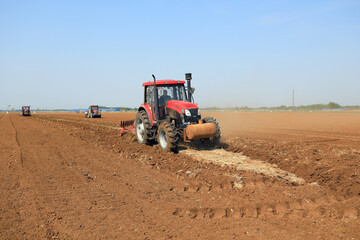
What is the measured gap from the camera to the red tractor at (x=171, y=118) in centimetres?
863

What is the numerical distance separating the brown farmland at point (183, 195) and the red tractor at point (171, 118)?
2.14 feet

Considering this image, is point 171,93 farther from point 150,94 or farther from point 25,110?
point 25,110

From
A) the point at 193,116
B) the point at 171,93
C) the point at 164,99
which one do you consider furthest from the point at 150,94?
the point at 193,116

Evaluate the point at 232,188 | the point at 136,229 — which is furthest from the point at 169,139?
the point at 136,229

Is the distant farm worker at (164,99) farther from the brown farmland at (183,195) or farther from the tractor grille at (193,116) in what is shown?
the brown farmland at (183,195)

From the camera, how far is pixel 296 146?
9828 millimetres

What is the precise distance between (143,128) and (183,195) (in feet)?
20.4

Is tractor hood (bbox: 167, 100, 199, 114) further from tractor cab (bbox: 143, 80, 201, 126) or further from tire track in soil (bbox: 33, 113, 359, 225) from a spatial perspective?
tire track in soil (bbox: 33, 113, 359, 225)

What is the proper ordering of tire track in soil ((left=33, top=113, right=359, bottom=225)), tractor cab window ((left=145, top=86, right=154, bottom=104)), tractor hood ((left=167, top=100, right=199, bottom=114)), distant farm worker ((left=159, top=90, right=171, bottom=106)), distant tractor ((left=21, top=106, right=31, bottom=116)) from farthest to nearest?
distant tractor ((left=21, top=106, right=31, bottom=116)), tractor cab window ((left=145, top=86, right=154, bottom=104)), distant farm worker ((left=159, top=90, right=171, bottom=106)), tractor hood ((left=167, top=100, right=199, bottom=114)), tire track in soil ((left=33, top=113, right=359, bottom=225))

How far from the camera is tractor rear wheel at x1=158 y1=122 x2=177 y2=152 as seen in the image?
28.3 feet

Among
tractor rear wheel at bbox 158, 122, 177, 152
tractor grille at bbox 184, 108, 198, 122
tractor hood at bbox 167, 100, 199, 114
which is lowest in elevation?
tractor rear wheel at bbox 158, 122, 177, 152

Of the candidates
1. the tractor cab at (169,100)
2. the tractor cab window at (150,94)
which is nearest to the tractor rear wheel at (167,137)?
the tractor cab at (169,100)

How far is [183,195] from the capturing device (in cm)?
523

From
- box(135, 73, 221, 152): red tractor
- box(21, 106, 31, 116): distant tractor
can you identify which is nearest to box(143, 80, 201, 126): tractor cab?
box(135, 73, 221, 152): red tractor
